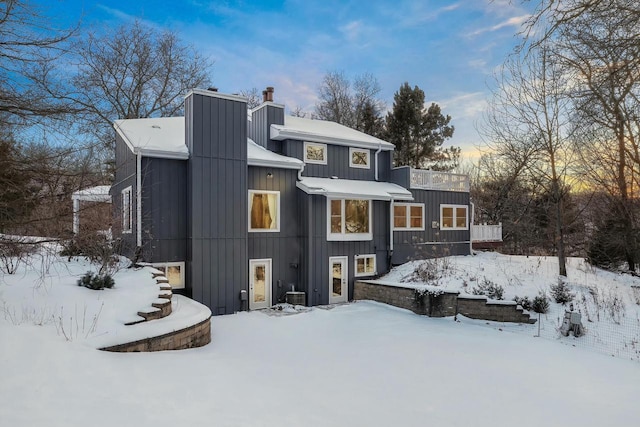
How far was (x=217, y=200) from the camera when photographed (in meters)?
10.8

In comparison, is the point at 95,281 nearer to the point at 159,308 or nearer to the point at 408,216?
the point at 159,308

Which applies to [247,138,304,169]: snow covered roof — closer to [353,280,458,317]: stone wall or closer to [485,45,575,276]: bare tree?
[353,280,458,317]: stone wall

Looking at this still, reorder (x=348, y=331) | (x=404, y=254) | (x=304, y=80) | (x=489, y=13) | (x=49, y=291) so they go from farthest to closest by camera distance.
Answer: (x=304, y=80)
(x=404, y=254)
(x=348, y=331)
(x=489, y=13)
(x=49, y=291)

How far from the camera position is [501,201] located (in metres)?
23.2

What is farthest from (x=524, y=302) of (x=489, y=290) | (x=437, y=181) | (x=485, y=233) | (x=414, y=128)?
(x=414, y=128)

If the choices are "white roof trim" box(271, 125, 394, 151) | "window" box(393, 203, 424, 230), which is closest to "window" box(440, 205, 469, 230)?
"window" box(393, 203, 424, 230)

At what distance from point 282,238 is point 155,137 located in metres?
4.88

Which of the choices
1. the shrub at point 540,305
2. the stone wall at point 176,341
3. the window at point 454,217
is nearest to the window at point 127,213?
the stone wall at point 176,341

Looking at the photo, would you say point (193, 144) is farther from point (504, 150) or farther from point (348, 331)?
point (504, 150)

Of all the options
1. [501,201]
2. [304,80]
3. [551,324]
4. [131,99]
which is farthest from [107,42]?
[501,201]

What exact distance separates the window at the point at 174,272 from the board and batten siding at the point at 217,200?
0.32m

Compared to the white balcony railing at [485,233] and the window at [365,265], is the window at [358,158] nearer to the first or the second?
the window at [365,265]

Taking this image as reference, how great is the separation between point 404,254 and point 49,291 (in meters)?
11.6

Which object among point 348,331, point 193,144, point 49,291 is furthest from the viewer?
point 193,144
